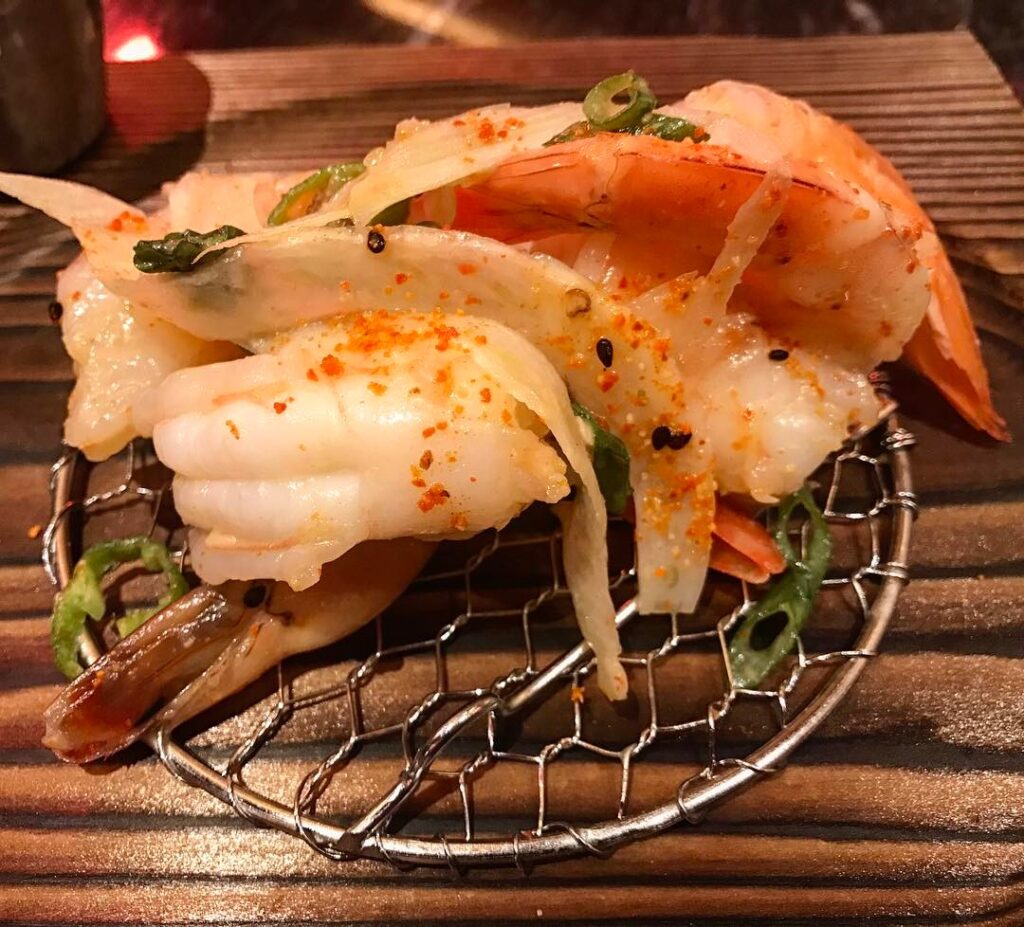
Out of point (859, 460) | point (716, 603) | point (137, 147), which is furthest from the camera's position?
point (137, 147)

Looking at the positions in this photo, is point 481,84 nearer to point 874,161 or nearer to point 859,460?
point 874,161

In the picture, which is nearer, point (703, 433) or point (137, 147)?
point (703, 433)

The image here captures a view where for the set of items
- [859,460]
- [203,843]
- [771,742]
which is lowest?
[203,843]

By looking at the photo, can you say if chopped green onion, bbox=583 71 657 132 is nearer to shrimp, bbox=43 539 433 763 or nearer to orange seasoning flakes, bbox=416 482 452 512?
orange seasoning flakes, bbox=416 482 452 512

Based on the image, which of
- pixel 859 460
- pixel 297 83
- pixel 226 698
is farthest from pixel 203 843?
pixel 297 83

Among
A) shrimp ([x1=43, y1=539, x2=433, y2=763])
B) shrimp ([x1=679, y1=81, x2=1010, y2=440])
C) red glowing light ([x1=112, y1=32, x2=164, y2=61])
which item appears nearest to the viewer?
shrimp ([x1=43, y1=539, x2=433, y2=763])

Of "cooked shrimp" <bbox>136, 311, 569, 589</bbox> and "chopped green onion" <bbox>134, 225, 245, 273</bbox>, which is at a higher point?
"chopped green onion" <bbox>134, 225, 245, 273</bbox>

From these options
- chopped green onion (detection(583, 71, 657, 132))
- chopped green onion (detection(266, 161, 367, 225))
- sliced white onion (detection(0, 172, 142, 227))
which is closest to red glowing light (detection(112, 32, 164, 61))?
sliced white onion (detection(0, 172, 142, 227))
